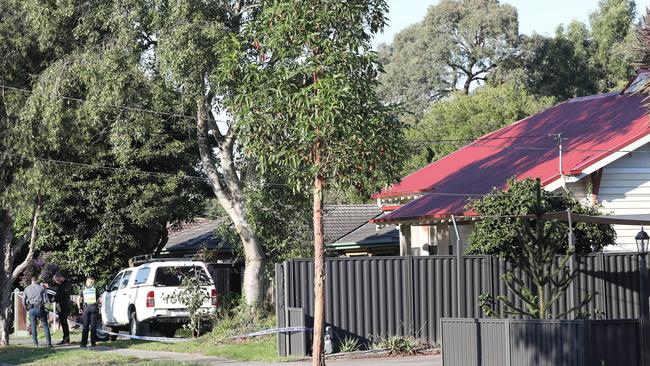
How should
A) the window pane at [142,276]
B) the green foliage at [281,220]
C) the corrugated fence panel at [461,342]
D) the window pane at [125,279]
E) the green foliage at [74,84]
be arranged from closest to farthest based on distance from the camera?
the corrugated fence panel at [461,342] → the green foliage at [74,84] → the window pane at [142,276] → the green foliage at [281,220] → the window pane at [125,279]

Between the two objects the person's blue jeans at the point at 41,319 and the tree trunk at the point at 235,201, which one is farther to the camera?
the tree trunk at the point at 235,201

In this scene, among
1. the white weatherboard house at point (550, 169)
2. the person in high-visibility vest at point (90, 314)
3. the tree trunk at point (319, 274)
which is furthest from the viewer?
the person in high-visibility vest at point (90, 314)

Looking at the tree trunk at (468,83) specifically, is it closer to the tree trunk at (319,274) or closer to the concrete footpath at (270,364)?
the concrete footpath at (270,364)

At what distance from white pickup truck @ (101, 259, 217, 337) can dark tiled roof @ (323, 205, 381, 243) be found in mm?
11160

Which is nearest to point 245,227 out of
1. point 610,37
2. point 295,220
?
point 295,220

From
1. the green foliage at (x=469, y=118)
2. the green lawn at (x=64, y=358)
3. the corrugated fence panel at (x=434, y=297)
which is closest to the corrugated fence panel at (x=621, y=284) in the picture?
the corrugated fence panel at (x=434, y=297)

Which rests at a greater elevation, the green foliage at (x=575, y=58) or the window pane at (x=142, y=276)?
the green foliage at (x=575, y=58)

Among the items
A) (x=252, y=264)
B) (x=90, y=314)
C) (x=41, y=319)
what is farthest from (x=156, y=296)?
(x=252, y=264)

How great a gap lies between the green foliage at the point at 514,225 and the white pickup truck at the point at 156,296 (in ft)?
24.9

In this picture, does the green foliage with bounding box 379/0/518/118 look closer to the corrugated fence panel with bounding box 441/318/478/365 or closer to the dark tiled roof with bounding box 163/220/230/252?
the dark tiled roof with bounding box 163/220/230/252

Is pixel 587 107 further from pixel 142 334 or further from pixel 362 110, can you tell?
pixel 362 110

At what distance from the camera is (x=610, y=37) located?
196 feet

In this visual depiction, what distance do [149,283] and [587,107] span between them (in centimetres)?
Answer: 1270

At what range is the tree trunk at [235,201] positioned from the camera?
28.5m
